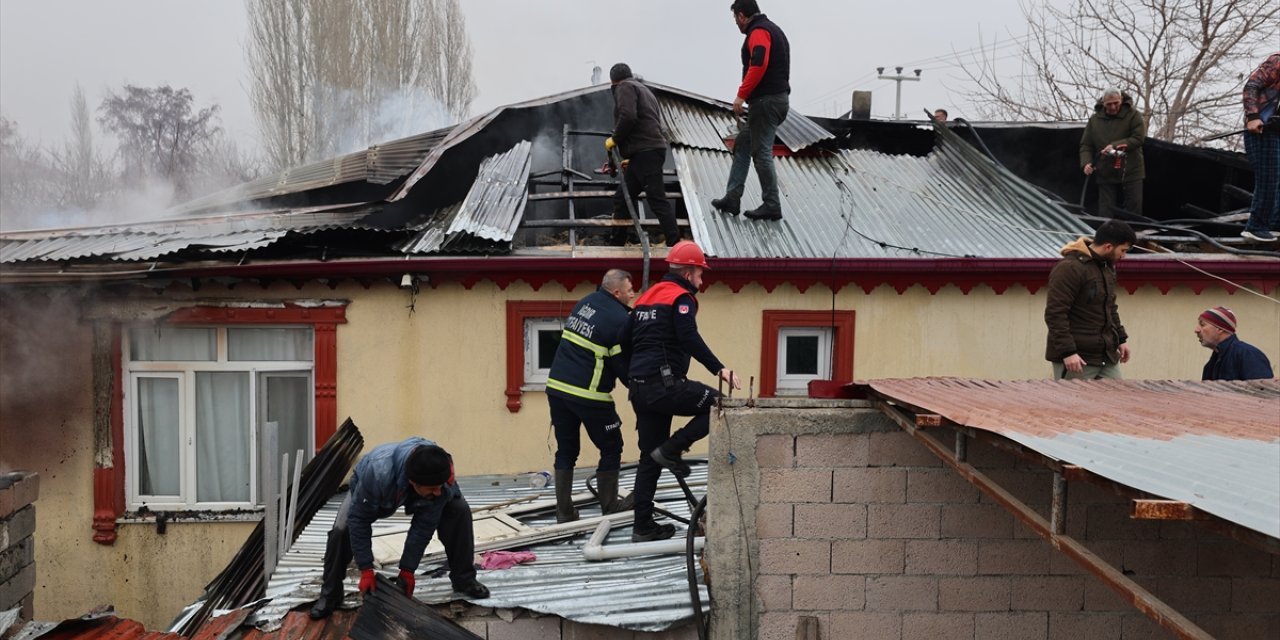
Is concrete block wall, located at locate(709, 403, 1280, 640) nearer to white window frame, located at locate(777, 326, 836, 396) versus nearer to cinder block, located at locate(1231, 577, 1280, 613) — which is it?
cinder block, located at locate(1231, 577, 1280, 613)

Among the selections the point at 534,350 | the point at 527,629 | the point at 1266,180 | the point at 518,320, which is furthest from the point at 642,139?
the point at 1266,180

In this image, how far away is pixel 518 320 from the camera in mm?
8016

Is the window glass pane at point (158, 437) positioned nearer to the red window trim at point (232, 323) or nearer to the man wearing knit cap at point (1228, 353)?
the red window trim at point (232, 323)

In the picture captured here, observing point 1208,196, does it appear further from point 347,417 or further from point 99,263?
point 99,263

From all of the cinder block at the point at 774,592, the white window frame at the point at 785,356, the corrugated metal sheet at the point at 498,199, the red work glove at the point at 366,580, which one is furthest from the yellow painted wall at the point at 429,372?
the cinder block at the point at 774,592

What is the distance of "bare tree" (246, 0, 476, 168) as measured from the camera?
26297 millimetres

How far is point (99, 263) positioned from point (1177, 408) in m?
7.50

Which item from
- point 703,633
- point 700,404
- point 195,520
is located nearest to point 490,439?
point 195,520

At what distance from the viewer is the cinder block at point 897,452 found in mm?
4777

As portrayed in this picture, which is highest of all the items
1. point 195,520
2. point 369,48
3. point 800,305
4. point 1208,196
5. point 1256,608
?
point 369,48

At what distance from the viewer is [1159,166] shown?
1148cm

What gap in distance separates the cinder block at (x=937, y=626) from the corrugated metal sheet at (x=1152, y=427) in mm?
1219

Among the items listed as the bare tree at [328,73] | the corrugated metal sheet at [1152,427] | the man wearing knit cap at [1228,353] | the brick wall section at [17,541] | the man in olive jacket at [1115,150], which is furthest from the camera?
the bare tree at [328,73]

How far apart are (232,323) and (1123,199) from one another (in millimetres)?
9649
